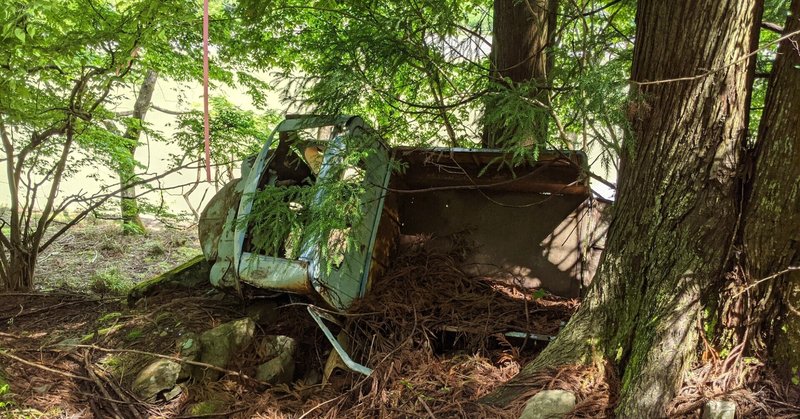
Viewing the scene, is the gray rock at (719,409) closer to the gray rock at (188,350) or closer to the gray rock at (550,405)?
the gray rock at (550,405)

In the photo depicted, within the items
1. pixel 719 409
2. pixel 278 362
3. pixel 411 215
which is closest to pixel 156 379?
pixel 278 362

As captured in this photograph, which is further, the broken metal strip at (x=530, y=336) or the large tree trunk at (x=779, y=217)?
the broken metal strip at (x=530, y=336)

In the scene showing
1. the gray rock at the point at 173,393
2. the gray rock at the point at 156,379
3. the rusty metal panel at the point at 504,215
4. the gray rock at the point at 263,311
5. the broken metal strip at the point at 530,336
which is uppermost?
the rusty metal panel at the point at 504,215

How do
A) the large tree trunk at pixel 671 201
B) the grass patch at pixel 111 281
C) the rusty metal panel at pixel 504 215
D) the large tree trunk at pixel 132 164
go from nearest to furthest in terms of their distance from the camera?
the large tree trunk at pixel 671 201 < the rusty metal panel at pixel 504 215 < the grass patch at pixel 111 281 < the large tree trunk at pixel 132 164

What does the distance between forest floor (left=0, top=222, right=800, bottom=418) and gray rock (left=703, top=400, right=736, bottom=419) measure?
53 millimetres

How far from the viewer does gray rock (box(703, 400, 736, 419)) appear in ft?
8.44

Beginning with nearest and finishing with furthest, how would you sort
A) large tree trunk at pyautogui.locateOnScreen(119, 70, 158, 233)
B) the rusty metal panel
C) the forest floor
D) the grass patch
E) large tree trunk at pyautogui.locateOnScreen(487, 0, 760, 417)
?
1. large tree trunk at pyautogui.locateOnScreen(487, 0, 760, 417)
2. the forest floor
3. the rusty metal panel
4. the grass patch
5. large tree trunk at pyautogui.locateOnScreen(119, 70, 158, 233)

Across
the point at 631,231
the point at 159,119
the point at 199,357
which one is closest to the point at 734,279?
the point at 631,231

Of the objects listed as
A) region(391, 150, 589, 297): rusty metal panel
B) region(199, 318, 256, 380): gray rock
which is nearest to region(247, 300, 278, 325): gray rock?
region(199, 318, 256, 380): gray rock

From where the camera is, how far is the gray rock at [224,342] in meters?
4.21

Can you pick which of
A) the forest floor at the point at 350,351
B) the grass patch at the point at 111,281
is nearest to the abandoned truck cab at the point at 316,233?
the forest floor at the point at 350,351

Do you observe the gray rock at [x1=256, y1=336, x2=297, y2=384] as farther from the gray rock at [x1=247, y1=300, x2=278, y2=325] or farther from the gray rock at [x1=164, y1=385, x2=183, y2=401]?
the gray rock at [x1=164, y1=385, x2=183, y2=401]

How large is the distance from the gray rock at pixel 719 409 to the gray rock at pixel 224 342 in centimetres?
333

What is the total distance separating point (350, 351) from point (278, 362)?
61 centimetres
